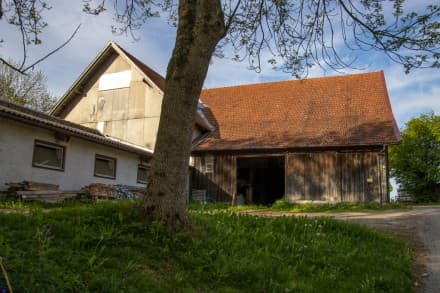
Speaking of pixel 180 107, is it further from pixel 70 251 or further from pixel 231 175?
pixel 231 175

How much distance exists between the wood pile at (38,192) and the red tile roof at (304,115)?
8.95 metres

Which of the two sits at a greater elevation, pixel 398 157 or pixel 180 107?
pixel 398 157

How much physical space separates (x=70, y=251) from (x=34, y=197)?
926 cm

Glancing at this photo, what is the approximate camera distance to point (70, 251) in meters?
4.44

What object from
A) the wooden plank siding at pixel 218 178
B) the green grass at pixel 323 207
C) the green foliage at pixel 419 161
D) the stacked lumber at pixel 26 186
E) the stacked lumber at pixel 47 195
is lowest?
the green grass at pixel 323 207

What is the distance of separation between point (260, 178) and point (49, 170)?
15.6 m

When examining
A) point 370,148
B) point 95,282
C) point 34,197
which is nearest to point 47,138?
point 34,197

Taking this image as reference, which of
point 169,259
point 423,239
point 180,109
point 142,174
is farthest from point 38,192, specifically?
point 423,239

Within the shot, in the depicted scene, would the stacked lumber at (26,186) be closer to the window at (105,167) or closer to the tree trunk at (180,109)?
the window at (105,167)

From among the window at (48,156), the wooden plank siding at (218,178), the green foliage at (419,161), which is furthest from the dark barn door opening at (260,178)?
the green foliage at (419,161)

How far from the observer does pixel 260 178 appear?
27094mm

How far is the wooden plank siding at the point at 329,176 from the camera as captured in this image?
19.2 meters

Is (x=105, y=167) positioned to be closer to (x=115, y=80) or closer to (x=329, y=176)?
(x=115, y=80)

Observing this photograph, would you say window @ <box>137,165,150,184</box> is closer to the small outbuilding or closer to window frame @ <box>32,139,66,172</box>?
the small outbuilding
